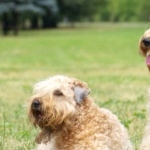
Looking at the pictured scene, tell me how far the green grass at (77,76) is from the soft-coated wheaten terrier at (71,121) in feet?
3.85

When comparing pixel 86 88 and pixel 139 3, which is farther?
pixel 139 3

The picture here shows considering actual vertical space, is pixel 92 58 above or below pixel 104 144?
below

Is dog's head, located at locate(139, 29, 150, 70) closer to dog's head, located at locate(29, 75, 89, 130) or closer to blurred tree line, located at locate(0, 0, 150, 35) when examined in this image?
dog's head, located at locate(29, 75, 89, 130)

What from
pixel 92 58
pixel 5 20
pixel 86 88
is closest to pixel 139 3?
pixel 5 20

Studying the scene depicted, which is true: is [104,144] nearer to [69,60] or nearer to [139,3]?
[69,60]

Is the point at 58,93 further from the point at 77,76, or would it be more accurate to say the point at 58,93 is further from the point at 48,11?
the point at 48,11

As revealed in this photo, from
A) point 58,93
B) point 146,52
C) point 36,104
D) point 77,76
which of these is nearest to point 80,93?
point 58,93

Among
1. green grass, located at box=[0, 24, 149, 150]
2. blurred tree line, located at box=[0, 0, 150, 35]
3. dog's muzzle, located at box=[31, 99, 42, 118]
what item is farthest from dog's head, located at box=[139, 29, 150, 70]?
blurred tree line, located at box=[0, 0, 150, 35]

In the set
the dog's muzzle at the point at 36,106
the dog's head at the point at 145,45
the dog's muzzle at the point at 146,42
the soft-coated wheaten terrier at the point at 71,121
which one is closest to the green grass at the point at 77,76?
the soft-coated wheaten terrier at the point at 71,121

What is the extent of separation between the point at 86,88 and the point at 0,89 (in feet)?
24.0

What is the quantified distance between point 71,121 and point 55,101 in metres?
0.30

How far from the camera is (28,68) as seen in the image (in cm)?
2111

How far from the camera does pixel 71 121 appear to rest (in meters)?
5.96

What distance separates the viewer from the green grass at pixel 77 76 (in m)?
8.23
